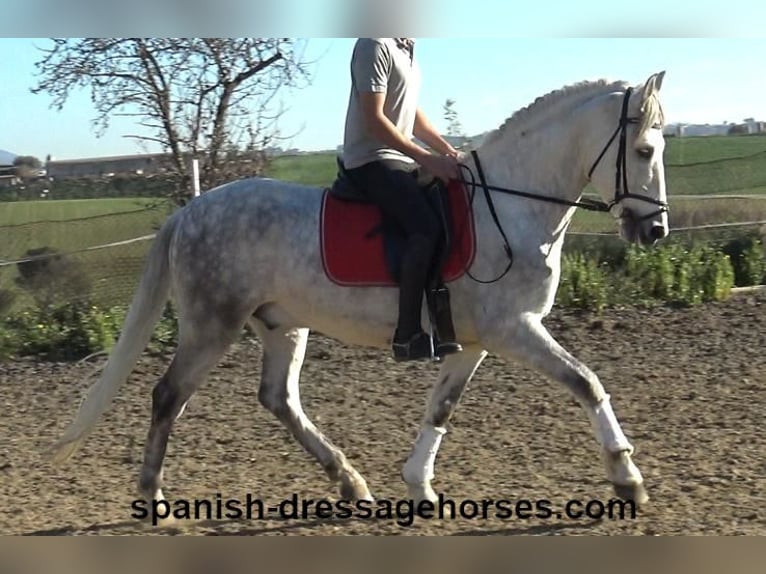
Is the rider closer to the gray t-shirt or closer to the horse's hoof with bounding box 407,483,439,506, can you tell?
the gray t-shirt

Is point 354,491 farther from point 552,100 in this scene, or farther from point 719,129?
point 719,129

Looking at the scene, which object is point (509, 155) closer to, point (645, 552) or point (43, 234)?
point (645, 552)

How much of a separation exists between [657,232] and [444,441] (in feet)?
7.96

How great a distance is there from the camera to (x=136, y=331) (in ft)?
19.2

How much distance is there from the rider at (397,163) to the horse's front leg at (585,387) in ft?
1.13

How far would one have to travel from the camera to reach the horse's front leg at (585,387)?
506cm

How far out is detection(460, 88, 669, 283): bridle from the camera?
5.01 m

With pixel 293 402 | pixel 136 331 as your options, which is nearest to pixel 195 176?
pixel 136 331

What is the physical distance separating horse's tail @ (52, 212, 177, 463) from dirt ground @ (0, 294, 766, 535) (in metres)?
0.54

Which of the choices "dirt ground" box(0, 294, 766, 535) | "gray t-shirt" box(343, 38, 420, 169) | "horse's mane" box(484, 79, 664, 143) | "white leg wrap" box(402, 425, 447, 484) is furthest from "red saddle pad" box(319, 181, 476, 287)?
"dirt ground" box(0, 294, 766, 535)

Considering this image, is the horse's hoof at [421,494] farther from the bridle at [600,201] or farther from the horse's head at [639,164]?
the horse's head at [639,164]

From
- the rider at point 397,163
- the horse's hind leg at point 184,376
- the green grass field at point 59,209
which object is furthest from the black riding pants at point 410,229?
the green grass field at point 59,209

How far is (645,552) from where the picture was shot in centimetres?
475

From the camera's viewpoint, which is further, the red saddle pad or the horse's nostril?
the red saddle pad
